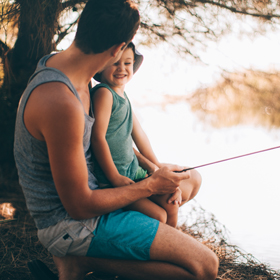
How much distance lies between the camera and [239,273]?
1.69 meters

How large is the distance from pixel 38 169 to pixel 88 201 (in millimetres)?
205

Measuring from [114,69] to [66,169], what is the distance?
67cm

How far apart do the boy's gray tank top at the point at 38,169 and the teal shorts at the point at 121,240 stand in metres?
0.15

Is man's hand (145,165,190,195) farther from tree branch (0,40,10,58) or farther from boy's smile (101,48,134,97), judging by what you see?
tree branch (0,40,10,58)

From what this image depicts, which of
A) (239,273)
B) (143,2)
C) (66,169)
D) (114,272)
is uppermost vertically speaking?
(143,2)

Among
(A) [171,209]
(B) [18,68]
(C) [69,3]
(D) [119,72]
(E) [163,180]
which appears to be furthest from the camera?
(B) [18,68]

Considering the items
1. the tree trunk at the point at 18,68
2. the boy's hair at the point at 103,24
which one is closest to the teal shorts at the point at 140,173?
the boy's hair at the point at 103,24

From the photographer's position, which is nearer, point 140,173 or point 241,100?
point 140,173

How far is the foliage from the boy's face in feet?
3.34

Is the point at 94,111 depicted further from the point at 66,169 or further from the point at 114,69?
the point at 66,169

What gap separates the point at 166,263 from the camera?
3.69 ft

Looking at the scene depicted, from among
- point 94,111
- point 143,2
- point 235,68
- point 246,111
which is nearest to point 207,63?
point 235,68

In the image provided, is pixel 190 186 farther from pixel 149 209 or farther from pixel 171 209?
pixel 149 209

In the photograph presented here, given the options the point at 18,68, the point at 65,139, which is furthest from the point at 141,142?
the point at 18,68
